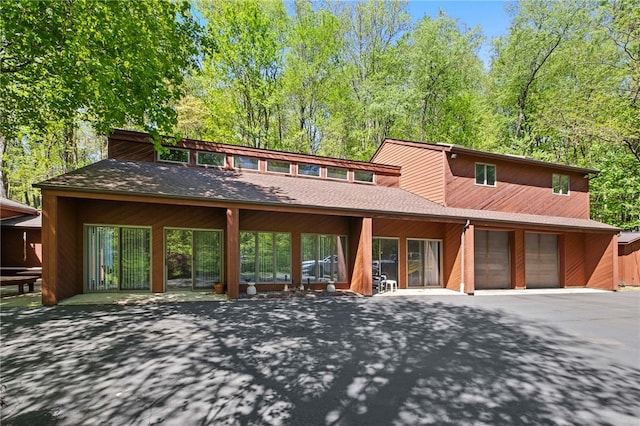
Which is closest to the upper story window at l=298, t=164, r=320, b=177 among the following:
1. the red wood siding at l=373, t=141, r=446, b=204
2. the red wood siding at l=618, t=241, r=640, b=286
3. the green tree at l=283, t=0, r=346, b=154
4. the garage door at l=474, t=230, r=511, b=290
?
the red wood siding at l=373, t=141, r=446, b=204

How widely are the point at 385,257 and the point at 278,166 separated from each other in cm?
587

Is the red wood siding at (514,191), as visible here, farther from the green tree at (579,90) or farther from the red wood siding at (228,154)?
the green tree at (579,90)

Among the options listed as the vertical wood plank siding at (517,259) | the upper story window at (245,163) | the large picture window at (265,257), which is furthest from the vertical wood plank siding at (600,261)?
the upper story window at (245,163)

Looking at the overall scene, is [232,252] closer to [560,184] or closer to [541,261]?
[541,261]

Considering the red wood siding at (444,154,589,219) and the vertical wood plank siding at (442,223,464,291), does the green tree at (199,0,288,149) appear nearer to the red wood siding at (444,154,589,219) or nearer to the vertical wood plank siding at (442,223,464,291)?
the red wood siding at (444,154,589,219)

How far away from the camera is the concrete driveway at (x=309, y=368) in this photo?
11.2 feet

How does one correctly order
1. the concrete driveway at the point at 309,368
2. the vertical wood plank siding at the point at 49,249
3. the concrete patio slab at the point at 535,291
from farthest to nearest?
the concrete patio slab at the point at 535,291 → the vertical wood plank siding at the point at 49,249 → the concrete driveway at the point at 309,368

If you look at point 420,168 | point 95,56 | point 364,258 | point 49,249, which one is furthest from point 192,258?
point 420,168

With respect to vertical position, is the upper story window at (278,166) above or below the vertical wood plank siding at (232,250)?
above

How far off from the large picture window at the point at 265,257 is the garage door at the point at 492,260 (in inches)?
316

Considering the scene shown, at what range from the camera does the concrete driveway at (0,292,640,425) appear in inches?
134

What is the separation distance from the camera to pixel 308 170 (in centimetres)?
1375

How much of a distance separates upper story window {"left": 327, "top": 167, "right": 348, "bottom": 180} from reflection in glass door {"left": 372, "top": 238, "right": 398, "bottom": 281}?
354cm

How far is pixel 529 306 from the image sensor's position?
978cm
